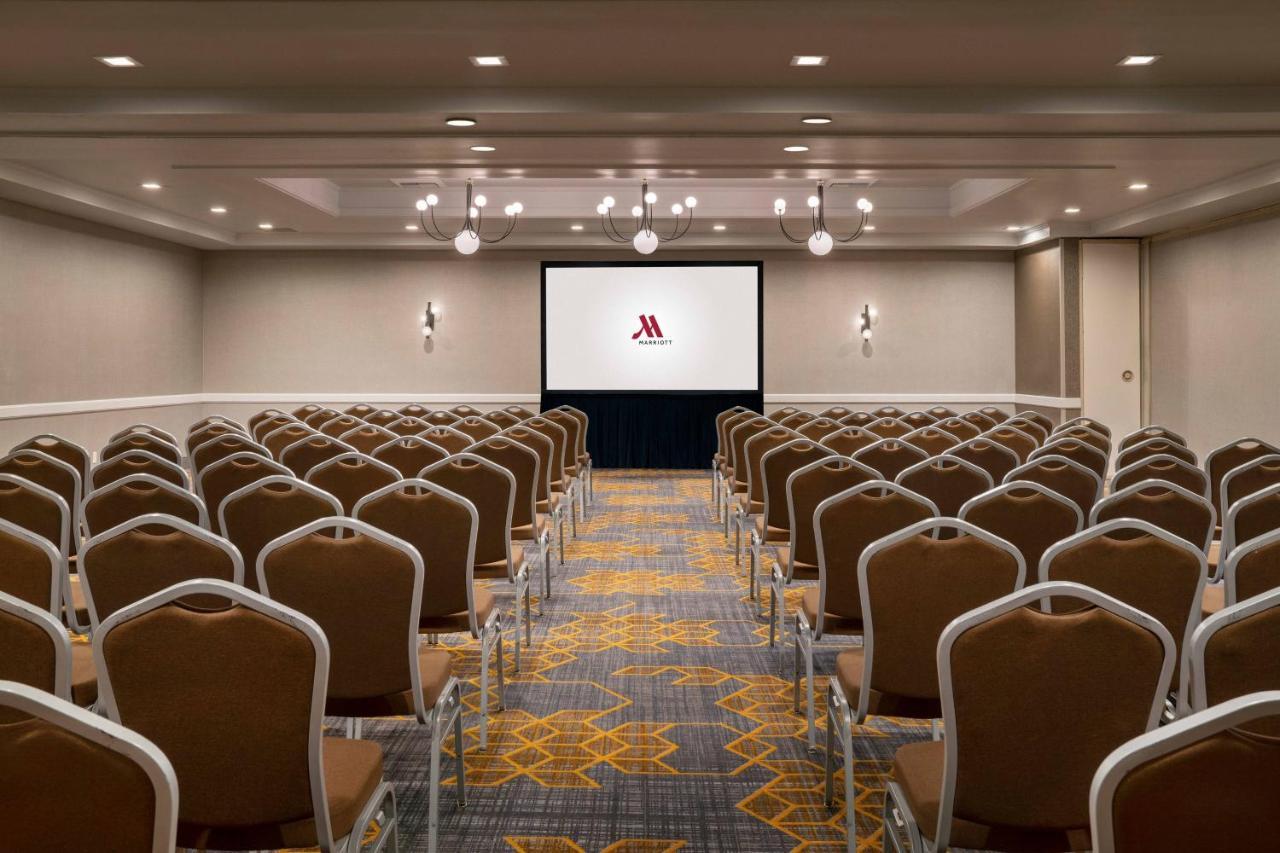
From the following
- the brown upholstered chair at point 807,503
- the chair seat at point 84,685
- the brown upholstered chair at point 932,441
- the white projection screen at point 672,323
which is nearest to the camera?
the chair seat at point 84,685

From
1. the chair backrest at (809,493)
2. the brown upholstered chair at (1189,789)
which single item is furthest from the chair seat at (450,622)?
the brown upholstered chair at (1189,789)

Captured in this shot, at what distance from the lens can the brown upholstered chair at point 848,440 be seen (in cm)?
674

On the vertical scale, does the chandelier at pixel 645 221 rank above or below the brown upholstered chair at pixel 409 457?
above

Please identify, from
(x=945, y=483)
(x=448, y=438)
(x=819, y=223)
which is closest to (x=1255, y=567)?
(x=945, y=483)

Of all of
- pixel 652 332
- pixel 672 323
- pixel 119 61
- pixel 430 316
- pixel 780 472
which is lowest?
pixel 780 472

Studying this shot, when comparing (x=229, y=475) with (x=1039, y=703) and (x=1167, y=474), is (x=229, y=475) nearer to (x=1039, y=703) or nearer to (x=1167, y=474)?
(x=1039, y=703)

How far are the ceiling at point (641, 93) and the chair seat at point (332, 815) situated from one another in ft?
12.3

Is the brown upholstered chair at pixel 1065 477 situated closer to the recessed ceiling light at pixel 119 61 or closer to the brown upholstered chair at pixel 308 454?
the brown upholstered chair at pixel 308 454

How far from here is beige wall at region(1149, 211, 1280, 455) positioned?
10.5 metres

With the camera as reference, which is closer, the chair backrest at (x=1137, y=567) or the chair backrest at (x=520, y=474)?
the chair backrest at (x=1137, y=567)

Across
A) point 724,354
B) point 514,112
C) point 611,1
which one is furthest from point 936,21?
point 724,354

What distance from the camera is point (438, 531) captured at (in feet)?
12.4

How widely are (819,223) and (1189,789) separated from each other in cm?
1155

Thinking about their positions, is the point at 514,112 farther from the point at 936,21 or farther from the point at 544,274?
the point at 544,274
